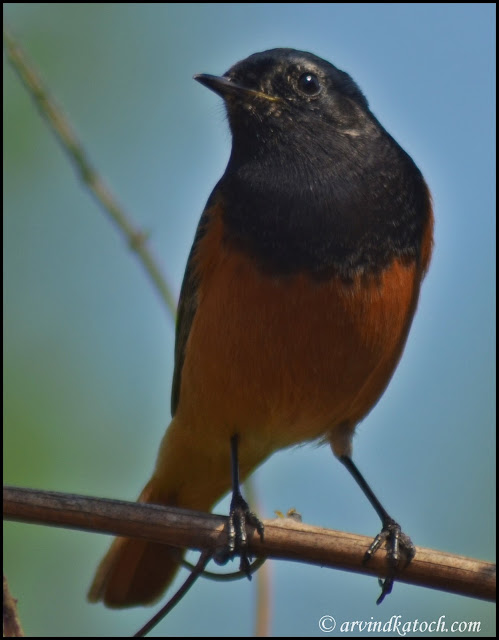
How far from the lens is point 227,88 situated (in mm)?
6004

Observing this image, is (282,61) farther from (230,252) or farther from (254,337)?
(254,337)

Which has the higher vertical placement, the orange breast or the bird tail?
the orange breast

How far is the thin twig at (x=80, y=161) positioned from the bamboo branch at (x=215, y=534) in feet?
5.43

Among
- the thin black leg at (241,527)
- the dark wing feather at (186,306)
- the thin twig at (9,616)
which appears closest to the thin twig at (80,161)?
the dark wing feather at (186,306)

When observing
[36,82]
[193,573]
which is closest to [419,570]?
[193,573]

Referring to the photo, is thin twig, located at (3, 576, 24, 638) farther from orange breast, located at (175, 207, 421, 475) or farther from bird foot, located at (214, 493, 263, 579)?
orange breast, located at (175, 207, 421, 475)

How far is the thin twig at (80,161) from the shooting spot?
5598 millimetres

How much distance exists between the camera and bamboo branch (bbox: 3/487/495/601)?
413 cm

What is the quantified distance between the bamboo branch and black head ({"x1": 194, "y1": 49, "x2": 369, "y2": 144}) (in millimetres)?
2548

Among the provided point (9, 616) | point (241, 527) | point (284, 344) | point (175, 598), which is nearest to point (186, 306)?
point (284, 344)

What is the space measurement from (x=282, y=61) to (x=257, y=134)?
0.48 metres

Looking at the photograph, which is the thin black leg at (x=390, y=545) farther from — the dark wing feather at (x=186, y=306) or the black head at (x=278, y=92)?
the black head at (x=278, y=92)

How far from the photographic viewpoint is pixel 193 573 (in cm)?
493

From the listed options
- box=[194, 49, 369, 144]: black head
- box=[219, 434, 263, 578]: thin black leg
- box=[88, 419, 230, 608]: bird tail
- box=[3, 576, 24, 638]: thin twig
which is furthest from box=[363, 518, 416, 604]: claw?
box=[194, 49, 369, 144]: black head
